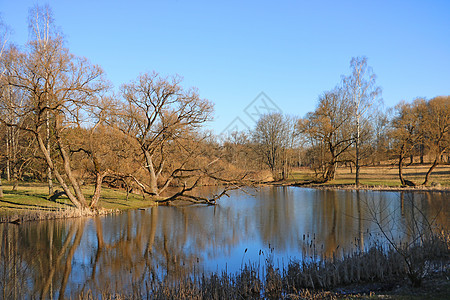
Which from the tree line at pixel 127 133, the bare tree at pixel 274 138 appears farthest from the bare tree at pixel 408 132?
the bare tree at pixel 274 138

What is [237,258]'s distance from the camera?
1012cm

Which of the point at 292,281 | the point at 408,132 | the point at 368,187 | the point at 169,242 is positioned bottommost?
the point at 169,242

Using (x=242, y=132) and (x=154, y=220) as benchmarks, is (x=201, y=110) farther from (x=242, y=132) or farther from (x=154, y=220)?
(x=242, y=132)

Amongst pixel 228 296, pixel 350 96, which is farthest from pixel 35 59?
pixel 350 96

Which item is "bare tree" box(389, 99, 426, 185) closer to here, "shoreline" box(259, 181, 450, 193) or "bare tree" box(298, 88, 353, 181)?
"shoreline" box(259, 181, 450, 193)

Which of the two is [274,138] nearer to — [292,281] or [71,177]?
[71,177]

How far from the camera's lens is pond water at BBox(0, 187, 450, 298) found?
27.2 feet

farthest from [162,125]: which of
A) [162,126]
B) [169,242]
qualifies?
[169,242]

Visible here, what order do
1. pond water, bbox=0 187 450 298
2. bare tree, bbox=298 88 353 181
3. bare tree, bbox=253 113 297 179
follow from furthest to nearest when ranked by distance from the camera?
bare tree, bbox=253 113 297 179, bare tree, bbox=298 88 353 181, pond water, bbox=0 187 450 298

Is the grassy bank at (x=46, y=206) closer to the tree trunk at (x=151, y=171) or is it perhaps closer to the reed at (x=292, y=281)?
the tree trunk at (x=151, y=171)

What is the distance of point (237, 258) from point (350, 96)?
2739 centimetres

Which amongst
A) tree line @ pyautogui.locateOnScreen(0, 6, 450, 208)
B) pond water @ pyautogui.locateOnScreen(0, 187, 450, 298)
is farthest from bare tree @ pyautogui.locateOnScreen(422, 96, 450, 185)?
pond water @ pyautogui.locateOnScreen(0, 187, 450, 298)

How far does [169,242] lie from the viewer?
12.4 m

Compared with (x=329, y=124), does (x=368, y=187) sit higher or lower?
lower
